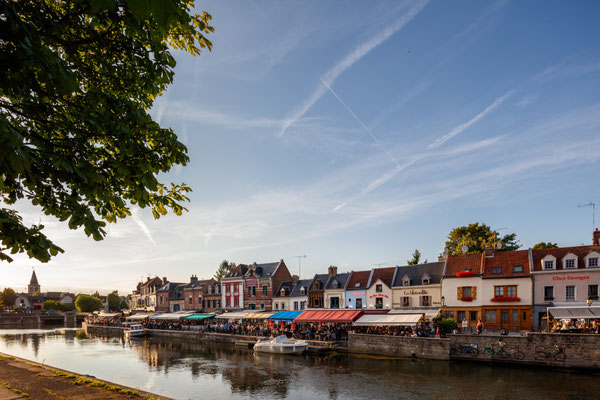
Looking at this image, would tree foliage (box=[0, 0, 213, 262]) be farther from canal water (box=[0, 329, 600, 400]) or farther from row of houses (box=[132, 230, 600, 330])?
row of houses (box=[132, 230, 600, 330])

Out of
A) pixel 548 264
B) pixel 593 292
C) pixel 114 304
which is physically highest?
pixel 548 264

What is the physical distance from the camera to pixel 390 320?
34562 millimetres

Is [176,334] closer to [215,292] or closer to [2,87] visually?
[215,292]

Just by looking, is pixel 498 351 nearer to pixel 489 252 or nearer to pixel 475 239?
pixel 489 252

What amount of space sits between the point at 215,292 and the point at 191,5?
62298 mm

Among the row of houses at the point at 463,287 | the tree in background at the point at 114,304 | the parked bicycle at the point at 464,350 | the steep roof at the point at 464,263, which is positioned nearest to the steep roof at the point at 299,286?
the row of houses at the point at 463,287

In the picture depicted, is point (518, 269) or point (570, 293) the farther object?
point (518, 269)

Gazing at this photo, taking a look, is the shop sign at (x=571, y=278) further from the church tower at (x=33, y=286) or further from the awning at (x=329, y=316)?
the church tower at (x=33, y=286)

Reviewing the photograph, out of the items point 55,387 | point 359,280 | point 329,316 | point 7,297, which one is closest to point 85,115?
point 55,387

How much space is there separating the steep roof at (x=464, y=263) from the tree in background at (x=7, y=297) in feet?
439

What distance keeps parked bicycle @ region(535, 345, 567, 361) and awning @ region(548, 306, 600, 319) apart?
133 inches

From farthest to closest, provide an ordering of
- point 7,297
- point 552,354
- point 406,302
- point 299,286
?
point 7,297 → point 299,286 → point 406,302 → point 552,354

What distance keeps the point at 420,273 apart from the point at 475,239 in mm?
14441

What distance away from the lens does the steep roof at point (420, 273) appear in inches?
1631
